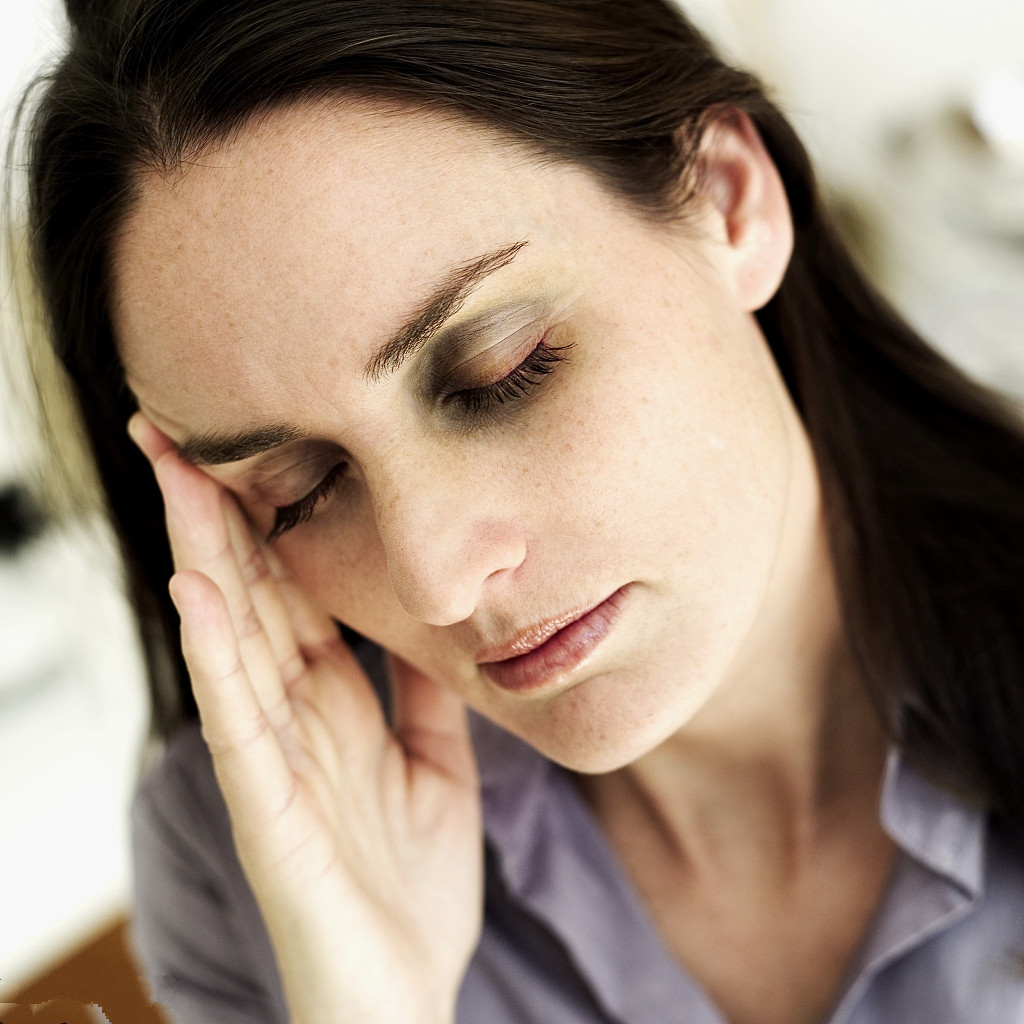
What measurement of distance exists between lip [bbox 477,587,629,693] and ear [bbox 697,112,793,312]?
31 centimetres

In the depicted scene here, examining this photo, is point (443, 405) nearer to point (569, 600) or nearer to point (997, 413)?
point (569, 600)

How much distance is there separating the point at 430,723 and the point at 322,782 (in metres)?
0.16

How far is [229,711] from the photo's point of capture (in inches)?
34.8

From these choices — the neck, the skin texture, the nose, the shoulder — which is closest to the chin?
the skin texture

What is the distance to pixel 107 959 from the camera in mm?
1842

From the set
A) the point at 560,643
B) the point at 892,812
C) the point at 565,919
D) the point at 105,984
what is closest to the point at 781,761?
the point at 892,812

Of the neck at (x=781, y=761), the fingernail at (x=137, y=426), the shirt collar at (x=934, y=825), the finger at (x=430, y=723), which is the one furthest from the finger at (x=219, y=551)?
the shirt collar at (x=934, y=825)

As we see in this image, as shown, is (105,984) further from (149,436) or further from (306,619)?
(149,436)

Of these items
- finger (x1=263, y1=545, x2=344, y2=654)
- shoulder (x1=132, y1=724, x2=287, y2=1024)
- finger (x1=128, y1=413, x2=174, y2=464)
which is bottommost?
shoulder (x1=132, y1=724, x2=287, y2=1024)

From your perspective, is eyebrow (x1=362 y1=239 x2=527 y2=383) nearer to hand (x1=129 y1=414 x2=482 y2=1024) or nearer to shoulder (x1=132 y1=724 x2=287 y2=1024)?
hand (x1=129 y1=414 x2=482 y2=1024)

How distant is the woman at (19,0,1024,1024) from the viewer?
708 mm

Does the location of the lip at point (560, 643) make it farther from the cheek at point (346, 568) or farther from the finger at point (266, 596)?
the finger at point (266, 596)

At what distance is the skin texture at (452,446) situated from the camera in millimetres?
692

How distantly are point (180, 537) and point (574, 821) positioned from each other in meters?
0.53
